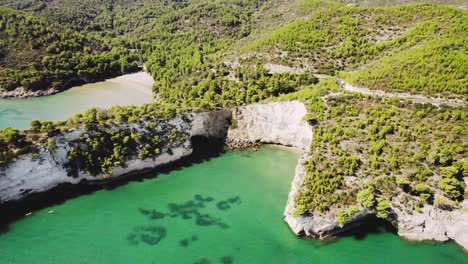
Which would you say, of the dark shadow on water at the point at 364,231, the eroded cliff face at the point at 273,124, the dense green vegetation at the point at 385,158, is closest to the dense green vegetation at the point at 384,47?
the dense green vegetation at the point at 385,158

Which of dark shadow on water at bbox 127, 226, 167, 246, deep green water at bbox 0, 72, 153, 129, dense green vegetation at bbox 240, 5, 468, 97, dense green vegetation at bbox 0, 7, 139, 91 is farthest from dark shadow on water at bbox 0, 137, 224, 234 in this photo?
dense green vegetation at bbox 0, 7, 139, 91

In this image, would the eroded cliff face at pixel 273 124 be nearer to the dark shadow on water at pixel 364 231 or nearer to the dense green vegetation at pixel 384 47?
the dense green vegetation at pixel 384 47

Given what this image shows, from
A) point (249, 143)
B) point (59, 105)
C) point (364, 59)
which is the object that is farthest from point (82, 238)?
point (364, 59)

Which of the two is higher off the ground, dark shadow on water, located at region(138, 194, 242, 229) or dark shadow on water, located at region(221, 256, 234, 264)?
dark shadow on water, located at region(138, 194, 242, 229)

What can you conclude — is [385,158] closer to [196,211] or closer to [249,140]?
[249,140]

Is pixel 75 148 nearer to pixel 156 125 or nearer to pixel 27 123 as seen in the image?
pixel 156 125

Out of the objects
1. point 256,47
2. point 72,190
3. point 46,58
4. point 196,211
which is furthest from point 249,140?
point 46,58

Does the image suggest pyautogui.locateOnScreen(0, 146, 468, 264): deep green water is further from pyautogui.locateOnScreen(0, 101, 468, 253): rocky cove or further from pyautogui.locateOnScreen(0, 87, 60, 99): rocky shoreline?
pyautogui.locateOnScreen(0, 87, 60, 99): rocky shoreline
